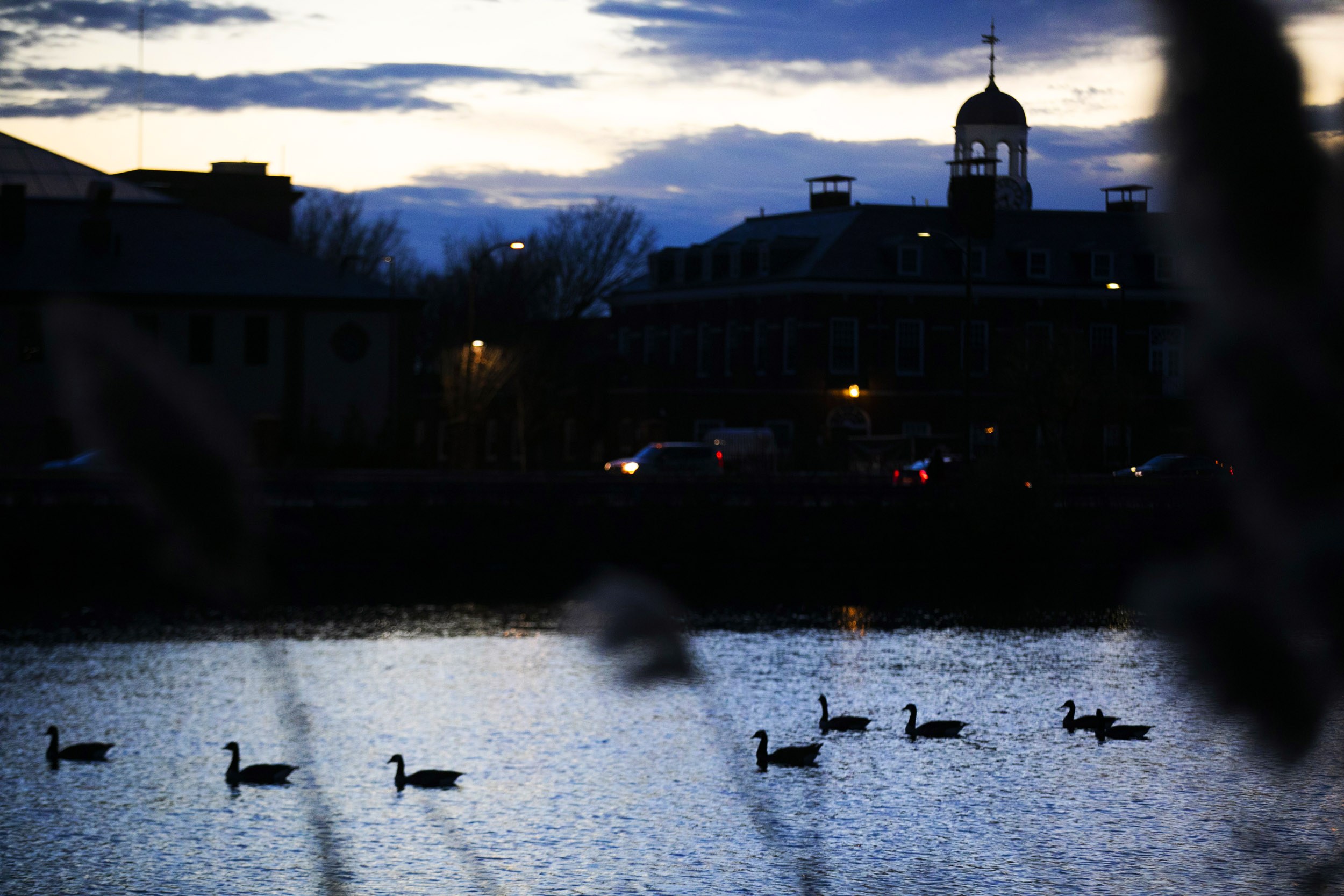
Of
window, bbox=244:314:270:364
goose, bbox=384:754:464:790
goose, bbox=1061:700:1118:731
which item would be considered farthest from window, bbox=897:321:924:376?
goose, bbox=384:754:464:790

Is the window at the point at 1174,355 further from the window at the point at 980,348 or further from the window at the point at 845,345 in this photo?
the window at the point at 980,348

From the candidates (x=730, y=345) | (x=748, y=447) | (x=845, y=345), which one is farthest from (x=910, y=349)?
(x=748, y=447)

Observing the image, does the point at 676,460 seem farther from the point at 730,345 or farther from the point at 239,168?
the point at 239,168

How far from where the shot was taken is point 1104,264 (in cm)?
7675

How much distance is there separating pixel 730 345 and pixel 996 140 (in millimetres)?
21468

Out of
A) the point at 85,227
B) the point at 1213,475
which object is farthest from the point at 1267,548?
the point at 85,227

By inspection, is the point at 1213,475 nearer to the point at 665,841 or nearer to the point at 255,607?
the point at 255,607

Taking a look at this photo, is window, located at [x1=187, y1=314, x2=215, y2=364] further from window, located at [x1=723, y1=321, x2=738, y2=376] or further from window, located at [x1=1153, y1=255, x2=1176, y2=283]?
window, located at [x1=1153, y1=255, x2=1176, y2=283]

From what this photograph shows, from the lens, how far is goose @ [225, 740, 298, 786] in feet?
52.9

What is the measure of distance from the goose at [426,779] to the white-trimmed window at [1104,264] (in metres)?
66.6

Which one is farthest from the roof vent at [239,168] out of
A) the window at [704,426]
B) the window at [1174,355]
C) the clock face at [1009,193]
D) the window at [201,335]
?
the window at [1174,355]

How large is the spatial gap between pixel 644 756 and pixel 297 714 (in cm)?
1345

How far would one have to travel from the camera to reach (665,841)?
45.0 feet

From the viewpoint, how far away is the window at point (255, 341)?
5988cm
